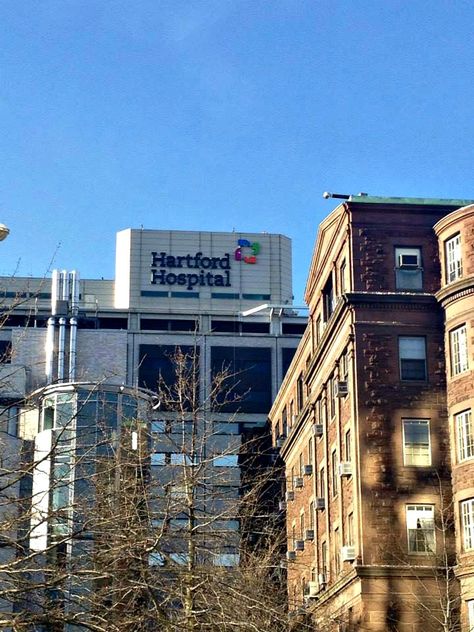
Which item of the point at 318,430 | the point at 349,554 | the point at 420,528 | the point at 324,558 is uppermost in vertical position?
the point at 318,430

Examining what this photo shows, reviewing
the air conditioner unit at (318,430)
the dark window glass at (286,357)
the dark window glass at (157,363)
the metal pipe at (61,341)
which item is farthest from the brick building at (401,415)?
the dark window glass at (286,357)

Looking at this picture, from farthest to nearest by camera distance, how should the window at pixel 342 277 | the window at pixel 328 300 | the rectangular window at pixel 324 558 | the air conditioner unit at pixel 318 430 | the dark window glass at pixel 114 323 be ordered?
the dark window glass at pixel 114 323
the air conditioner unit at pixel 318 430
the window at pixel 328 300
the rectangular window at pixel 324 558
the window at pixel 342 277

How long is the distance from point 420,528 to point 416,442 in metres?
3.40

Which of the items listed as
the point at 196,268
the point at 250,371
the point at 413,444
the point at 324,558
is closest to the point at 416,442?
the point at 413,444

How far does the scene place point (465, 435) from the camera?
148 feet

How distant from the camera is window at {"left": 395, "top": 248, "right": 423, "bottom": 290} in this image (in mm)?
48125

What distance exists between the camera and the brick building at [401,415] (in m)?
44.4

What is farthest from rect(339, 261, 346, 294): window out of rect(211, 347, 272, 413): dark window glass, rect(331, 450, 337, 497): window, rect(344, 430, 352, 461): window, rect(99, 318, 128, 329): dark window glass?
rect(99, 318, 128, 329): dark window glass

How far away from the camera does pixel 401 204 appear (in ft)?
159

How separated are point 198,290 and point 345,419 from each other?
2175 inches

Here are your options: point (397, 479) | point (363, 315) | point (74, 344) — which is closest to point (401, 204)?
point (363, 315)

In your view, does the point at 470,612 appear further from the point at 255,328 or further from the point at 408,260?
the point at 255,328

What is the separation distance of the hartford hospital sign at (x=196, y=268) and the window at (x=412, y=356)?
57448mm

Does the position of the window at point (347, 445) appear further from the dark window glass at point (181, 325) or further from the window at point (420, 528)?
the dark window glass at point (181, 325)
